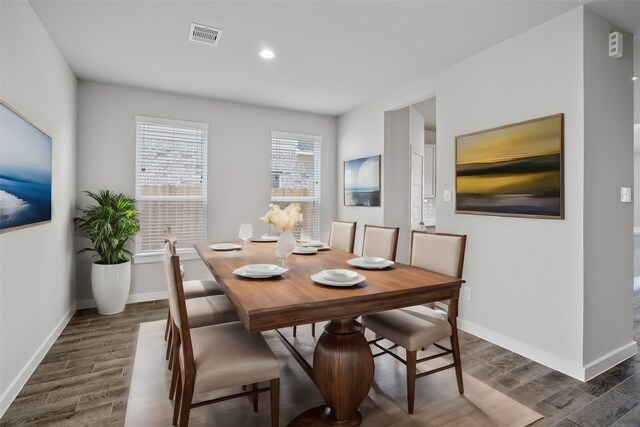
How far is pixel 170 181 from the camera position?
4.39 metres

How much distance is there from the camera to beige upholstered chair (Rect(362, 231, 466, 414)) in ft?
6.47

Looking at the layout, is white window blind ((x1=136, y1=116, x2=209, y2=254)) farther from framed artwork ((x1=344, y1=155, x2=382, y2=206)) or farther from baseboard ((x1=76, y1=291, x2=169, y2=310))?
framed artwork ((x1=344, y1=155, x2=382, y2=206))

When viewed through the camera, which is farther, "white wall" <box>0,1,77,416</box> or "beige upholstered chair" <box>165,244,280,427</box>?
"white wall" <box>0,1,77,416</box>

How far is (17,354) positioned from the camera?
223 cm

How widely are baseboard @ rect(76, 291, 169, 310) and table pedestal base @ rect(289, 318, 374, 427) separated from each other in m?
3.09

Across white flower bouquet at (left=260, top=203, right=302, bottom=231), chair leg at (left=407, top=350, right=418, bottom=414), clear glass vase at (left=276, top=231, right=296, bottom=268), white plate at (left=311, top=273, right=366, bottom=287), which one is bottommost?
chair leg at (left=407, top=350, right=418, bottom=414)

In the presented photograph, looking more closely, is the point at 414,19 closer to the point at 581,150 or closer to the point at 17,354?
the point at 581,150

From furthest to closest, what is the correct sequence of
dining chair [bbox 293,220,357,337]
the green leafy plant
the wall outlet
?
1. the green leafy plant
2. dining chair [bbox 293,220,357,337]
3. the wall outlet

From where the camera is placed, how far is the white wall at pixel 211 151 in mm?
3963

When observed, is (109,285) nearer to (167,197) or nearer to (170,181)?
(167,197)

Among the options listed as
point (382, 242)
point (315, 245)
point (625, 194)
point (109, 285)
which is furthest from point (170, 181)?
point (625, 194)

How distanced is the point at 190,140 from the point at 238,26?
2126 millimetres

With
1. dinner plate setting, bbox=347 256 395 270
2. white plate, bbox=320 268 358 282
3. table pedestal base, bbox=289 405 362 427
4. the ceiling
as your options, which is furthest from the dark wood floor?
the ceiling

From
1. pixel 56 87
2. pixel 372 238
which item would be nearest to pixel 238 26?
pixel 56 87
